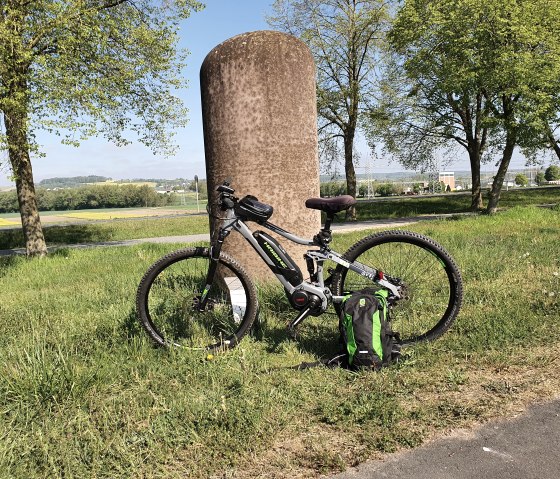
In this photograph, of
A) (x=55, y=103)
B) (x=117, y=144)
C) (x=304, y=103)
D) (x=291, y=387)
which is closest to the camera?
(x=291, y=387)

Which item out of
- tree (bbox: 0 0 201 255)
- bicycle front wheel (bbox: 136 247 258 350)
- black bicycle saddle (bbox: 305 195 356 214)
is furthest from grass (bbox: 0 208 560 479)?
tree (bbox: 0 0 201 255)

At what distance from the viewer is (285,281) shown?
340 centimetres

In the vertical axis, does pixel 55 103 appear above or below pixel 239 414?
above

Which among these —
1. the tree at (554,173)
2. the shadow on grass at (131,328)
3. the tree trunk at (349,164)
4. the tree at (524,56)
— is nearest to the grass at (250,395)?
the shadow on grass at (131,328)

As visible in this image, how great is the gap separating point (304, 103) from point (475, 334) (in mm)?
2672

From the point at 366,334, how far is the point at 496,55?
15378 mm

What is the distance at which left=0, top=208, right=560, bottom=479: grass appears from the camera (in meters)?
2.20

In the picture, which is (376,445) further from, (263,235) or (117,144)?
(117,144)

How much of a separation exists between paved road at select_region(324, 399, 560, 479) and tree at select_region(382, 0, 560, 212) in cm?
1492

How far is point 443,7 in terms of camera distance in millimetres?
16812

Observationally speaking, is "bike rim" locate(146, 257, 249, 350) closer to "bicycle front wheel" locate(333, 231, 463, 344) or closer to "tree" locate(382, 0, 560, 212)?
"bicycle front wheel" locate(333, 231, 463, 344)

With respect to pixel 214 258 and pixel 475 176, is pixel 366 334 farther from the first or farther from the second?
pixel 475 176

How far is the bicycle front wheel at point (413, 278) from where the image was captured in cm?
340

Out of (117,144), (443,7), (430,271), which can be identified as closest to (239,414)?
(430,271)
